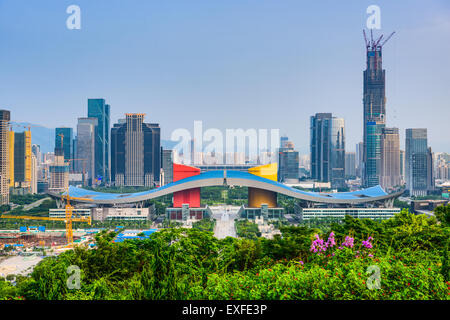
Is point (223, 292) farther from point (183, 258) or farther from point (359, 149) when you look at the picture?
point (359, 149)

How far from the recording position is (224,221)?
1257cm

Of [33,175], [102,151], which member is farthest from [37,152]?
[102,151]

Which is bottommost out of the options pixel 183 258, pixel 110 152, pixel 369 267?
pixel 183 258

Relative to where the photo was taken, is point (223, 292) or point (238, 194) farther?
point (238, 194)

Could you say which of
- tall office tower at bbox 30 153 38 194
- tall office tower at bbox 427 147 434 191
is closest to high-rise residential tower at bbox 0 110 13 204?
tall office tower at bbox 30 153 38 194

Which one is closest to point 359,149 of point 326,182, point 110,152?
point 326,182

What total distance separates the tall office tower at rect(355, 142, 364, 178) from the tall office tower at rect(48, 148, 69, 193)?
18864 millimetres

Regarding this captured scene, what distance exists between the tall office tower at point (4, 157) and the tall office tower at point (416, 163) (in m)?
20.8

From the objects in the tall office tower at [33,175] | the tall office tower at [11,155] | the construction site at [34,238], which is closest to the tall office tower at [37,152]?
the tall office tower at [33,175]

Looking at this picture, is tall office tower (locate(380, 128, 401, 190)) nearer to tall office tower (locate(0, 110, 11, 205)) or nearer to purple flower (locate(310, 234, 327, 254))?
purple flower (locate(310, 234, 327, 254))

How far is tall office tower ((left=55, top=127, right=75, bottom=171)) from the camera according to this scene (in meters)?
19.2

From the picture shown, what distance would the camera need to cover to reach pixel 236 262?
11.4 ft
